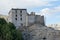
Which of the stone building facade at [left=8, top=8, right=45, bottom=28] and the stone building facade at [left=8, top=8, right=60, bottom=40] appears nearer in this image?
the stone building facade at [left=8, top=8, right=60, bottom=40]

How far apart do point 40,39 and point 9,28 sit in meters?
8.33

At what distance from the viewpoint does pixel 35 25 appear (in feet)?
182

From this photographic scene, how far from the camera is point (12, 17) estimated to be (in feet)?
198

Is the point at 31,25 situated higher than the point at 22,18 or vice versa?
the point at 22,18

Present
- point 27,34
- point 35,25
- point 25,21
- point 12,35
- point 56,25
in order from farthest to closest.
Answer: point 56,25, point 25,21, point 35,25, point 27,34, point 12,35

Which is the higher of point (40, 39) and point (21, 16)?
point (21, 16)

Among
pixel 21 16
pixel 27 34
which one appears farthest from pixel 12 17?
pixel 27 34

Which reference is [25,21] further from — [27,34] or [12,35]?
[12,35]

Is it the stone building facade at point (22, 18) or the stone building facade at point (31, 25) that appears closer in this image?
the stone building facade at point (31, 25)

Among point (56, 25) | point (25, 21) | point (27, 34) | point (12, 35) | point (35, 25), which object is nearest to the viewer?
point (12, 35)

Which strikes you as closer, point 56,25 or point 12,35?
point 12,35

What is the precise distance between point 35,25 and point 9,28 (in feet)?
37.3

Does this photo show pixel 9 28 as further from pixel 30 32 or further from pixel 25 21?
pixel 25 21

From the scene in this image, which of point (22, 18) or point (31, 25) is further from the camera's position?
point (22, 18)
